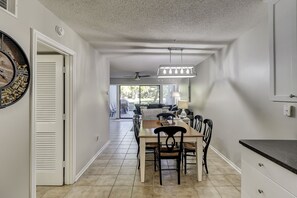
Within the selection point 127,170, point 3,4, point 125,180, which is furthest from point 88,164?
point 3,4

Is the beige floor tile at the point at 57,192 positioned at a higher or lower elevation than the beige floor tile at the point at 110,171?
lower

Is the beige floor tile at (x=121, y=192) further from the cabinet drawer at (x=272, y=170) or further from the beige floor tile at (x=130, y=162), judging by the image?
the cabinet drawer at (x=272, y=170)

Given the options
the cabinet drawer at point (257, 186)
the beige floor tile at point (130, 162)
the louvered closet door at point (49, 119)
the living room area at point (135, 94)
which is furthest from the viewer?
the living room area at point (135, 94)

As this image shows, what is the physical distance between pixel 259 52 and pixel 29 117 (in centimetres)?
312

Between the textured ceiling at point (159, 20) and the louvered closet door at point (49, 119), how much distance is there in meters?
0.75

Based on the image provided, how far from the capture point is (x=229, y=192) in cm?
295

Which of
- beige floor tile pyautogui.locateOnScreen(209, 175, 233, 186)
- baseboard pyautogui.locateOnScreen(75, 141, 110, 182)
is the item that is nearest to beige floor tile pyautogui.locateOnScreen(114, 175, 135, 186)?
baseboard pyautogui.locateOnScreen(75, 141, 110, 182)

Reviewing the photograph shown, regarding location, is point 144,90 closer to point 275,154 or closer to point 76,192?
point 76,192

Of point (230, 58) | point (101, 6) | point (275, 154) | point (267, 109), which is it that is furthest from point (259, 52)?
point (101, 6)

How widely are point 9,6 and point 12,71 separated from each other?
57 cm

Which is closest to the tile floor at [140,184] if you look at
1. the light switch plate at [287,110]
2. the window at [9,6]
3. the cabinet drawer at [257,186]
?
the cabinet drawer at [257,186]

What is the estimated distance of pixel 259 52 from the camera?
3045mm

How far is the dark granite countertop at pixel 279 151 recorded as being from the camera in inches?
52.9

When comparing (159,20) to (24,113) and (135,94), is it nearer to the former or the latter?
(24,113)
